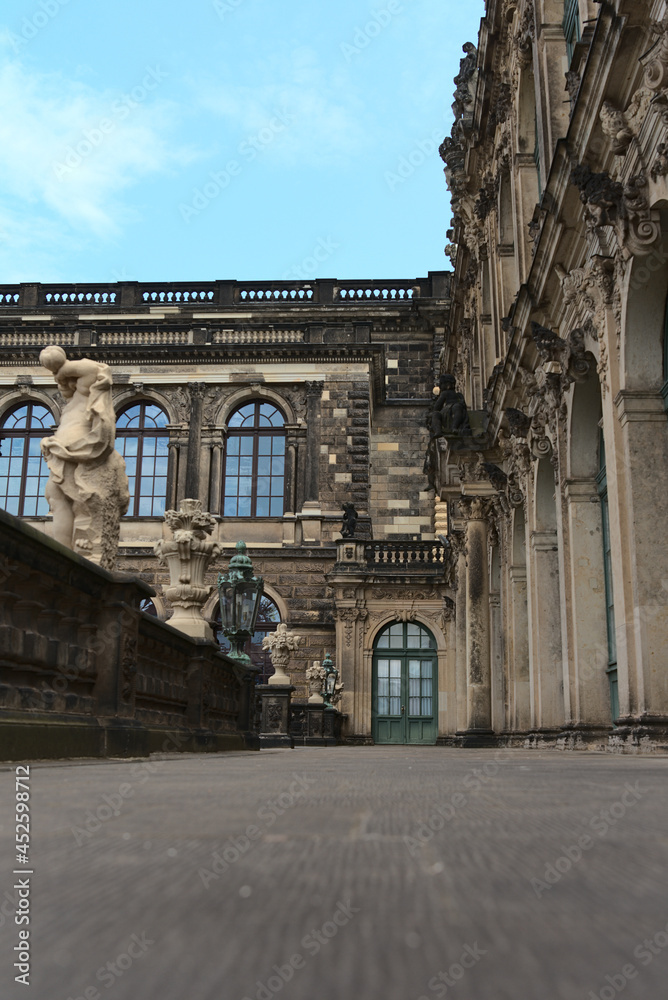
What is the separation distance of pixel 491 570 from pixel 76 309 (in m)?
20.3

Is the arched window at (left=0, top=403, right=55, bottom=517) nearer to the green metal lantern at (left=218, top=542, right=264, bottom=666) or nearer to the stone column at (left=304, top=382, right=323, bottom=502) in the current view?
the stone column at (left=304, top=382, right=323, bottom=502)

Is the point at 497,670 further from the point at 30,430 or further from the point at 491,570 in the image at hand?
the point at 30,430

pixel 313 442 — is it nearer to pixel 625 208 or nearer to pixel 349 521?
pixel 349 521

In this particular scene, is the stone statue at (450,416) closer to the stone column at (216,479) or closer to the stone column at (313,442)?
the stone column at (313,442)

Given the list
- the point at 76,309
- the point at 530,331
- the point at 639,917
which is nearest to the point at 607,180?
the point at 530,331

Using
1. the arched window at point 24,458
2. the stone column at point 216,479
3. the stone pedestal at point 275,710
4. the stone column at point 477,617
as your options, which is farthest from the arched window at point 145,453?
the stone column at point 477,617

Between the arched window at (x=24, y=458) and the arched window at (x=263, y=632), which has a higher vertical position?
the arched window at (x=24, y=458)

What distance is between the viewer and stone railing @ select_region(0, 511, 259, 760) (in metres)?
5.05

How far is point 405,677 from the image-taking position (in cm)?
2731

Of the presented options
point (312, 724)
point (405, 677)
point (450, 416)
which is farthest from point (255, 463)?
point (450, 416)

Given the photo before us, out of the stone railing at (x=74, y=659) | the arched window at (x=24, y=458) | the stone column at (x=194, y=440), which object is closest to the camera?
the stone railing at (x=74, y=659)

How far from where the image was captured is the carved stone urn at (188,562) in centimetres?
1155

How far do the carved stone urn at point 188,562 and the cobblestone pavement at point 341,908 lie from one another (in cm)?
987

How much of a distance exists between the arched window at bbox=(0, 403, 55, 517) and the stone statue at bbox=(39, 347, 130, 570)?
75.7ft
